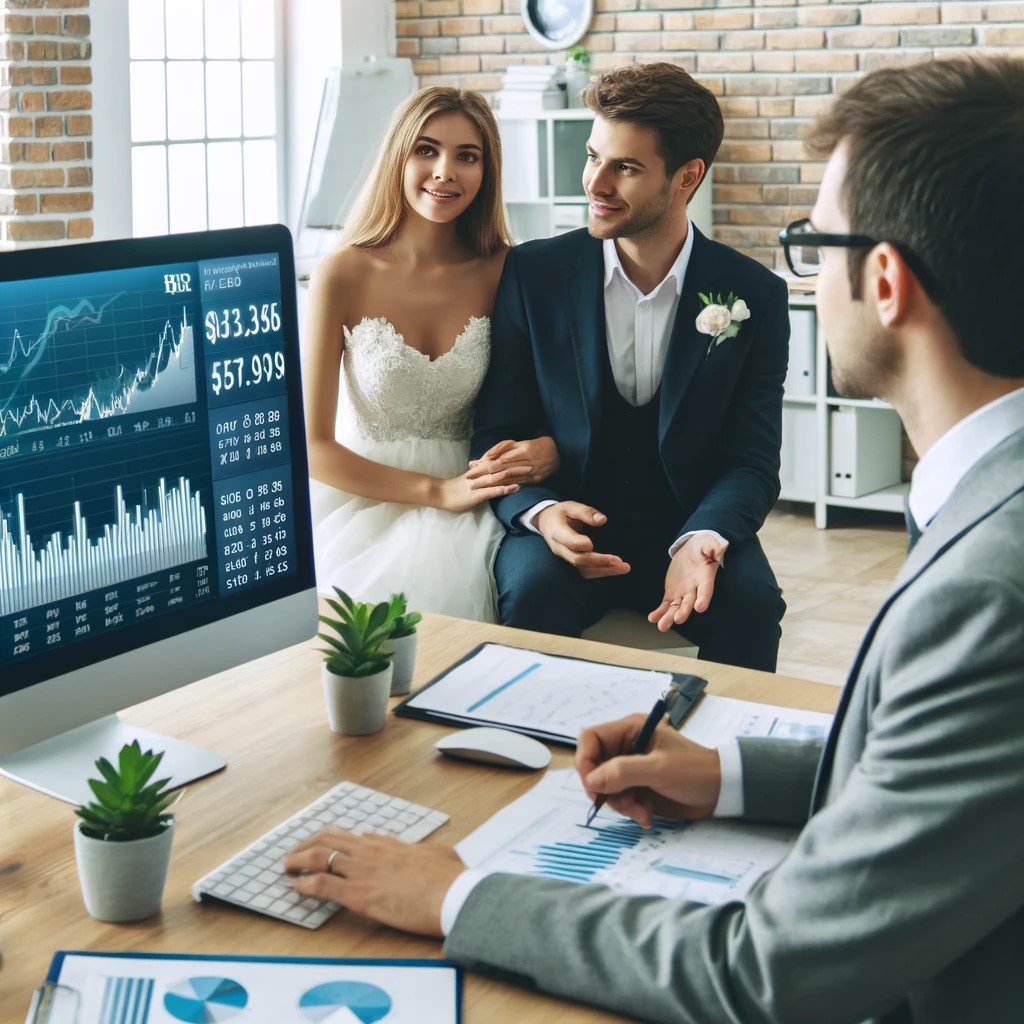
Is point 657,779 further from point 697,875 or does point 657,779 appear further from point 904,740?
point 904,740

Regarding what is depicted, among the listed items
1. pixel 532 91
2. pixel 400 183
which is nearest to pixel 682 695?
pixel 400 183

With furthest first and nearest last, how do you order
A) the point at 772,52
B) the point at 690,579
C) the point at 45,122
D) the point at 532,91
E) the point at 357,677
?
the point at 532,91 < the point at 772,52 < the point at 45,122 < the point at 690,579 < the point at 357,677

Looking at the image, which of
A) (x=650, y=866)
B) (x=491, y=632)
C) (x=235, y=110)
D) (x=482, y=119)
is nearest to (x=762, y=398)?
(x=482, y=119)

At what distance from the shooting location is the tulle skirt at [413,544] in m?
2.56

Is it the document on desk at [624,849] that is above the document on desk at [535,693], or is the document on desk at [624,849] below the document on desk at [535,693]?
below

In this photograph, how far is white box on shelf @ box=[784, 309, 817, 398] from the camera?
5.23 metres

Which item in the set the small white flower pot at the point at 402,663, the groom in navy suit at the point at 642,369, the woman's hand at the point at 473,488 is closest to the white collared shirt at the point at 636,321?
the groom in navy suit at the point at 642,369

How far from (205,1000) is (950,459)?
0.65 m

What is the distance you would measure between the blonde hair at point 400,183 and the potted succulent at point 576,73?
3229 millimetres

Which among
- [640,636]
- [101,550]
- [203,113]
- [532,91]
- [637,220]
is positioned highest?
[532,91]

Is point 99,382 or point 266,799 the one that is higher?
point 99,382

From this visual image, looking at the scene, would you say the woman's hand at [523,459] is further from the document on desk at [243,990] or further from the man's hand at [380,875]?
the document on desk at [243,990]

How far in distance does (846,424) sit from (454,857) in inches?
169

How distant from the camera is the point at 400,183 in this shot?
277cm
